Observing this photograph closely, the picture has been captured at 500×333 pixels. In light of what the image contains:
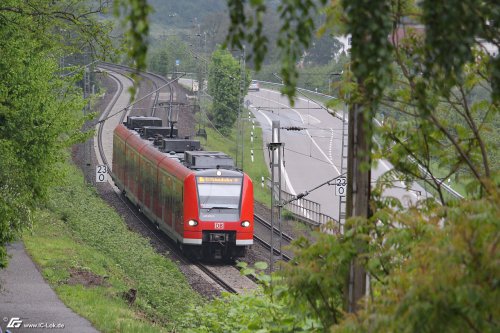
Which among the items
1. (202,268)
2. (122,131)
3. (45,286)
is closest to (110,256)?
(202,268)

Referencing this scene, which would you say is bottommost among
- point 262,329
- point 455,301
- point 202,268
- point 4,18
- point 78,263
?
point 202,268

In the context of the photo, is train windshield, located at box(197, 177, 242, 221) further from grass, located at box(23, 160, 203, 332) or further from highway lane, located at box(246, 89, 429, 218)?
highway lane, located at box(246, 89, 429, 218)

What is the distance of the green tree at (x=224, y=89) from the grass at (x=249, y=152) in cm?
99

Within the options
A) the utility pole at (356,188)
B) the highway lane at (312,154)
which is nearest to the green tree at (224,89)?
the highway lane at (312,154)

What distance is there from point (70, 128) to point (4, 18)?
4.89 meters

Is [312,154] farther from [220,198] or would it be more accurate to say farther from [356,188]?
[356,188]

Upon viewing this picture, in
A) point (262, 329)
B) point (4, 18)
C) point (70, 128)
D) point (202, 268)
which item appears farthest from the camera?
point (202, 268)

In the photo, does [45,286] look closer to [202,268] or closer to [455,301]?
[202,268]

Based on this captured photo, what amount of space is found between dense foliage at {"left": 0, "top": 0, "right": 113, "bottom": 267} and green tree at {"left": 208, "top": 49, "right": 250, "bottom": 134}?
40067 mm

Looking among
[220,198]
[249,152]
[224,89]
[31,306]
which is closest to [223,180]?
[220,198]

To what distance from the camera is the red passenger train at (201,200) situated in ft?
92.3

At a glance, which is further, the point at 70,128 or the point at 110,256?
the point at 110,256

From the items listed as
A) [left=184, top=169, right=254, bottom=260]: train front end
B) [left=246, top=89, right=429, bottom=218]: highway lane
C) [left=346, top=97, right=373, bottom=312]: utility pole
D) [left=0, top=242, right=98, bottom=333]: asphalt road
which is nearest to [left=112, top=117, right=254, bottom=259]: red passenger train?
[left=184, top=169, right=254, bottom=260]: train front end

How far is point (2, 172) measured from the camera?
53.3 ft
